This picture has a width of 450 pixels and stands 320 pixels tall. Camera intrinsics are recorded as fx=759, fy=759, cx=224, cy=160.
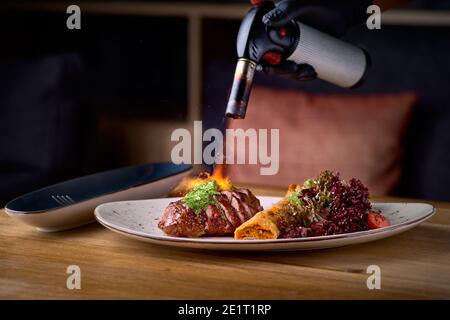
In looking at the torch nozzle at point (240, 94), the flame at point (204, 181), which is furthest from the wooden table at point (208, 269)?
the torch nozzle at point (240, 94)

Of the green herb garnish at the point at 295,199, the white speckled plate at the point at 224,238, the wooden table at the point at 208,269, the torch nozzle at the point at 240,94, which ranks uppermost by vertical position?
the torch nozzle at the point at 240,94

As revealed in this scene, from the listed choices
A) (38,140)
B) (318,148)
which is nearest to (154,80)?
(38,140)

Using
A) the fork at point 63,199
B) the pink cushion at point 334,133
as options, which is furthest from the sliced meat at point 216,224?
the pink cushion at point 334,133

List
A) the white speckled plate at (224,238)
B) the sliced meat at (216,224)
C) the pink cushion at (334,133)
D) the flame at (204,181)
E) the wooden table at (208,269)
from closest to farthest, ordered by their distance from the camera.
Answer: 1. the wooden table at (208,269)
2. the white speckled plate at (224,238)
3. the sliced meat at (216,224)
4. the flame at (204,181)
5. the pink cushion at (334,133)

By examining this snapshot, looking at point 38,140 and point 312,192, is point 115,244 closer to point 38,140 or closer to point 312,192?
point 312,192

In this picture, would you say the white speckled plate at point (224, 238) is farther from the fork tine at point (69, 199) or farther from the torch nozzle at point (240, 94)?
the torch nozzle at point (240, 94)

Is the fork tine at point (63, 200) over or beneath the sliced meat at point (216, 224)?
Result: over

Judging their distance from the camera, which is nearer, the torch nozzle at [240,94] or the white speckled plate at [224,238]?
the white speckled plate at [224,238]

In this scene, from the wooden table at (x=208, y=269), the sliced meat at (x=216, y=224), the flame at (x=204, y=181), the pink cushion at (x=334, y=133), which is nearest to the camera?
the wooden table at (x=208, y=269)
